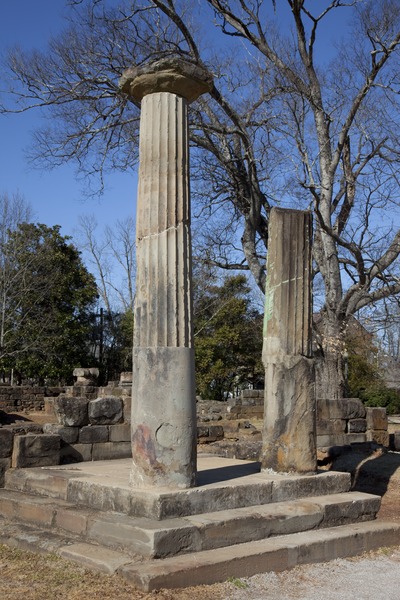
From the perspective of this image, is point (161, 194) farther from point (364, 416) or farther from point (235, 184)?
point (235, 184)

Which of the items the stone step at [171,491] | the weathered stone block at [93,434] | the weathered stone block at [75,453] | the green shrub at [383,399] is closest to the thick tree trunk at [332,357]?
the green shrub at [383,399]

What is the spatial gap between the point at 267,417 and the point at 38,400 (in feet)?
64.6

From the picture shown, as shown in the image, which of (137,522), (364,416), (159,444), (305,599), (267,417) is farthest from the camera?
(364,416)

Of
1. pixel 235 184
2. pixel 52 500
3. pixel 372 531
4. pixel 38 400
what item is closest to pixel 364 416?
pixel 235 184

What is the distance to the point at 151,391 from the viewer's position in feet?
21.5

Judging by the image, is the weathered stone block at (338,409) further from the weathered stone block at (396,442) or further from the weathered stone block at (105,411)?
the weathered stone block at (105,411)

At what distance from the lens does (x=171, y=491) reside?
6.31 m

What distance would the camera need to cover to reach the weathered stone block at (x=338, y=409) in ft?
51.2

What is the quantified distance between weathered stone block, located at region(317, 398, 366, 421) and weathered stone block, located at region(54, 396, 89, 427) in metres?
7.41

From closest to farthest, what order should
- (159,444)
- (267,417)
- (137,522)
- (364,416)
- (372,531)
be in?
(137,522) < (159,444) < (372,531) < (267,417) < (364,416)

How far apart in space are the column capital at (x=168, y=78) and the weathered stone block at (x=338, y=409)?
9952 mm

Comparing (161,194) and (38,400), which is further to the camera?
(38,400)

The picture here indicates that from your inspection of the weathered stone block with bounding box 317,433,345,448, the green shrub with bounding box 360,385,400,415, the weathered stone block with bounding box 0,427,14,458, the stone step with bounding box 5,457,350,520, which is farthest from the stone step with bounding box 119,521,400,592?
the green shrub with bounding box 360,385,400,415

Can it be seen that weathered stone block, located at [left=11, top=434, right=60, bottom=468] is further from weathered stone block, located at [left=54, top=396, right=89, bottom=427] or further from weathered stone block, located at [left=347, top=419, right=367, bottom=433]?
weathered stone block, located at [left=347, top=419, right=367, bottom=433]
